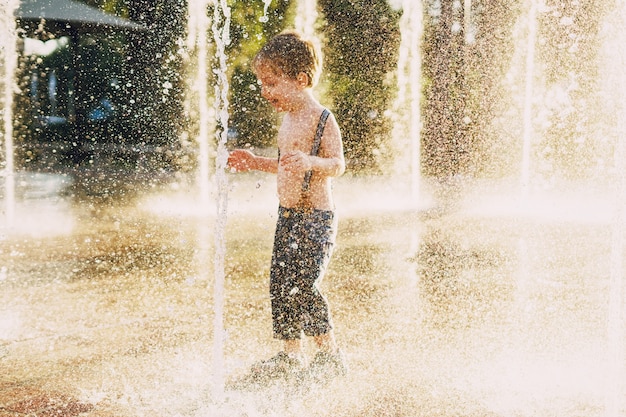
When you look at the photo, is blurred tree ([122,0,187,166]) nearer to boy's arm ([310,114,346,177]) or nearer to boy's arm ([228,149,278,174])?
boy's arm ([228,149,278,174])

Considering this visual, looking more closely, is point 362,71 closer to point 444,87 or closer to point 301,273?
point 444,87

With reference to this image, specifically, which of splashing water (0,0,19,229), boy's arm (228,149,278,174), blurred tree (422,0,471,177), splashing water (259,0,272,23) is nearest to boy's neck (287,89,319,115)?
boy's arm (228,149,278,174)

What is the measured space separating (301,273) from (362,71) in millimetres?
13996

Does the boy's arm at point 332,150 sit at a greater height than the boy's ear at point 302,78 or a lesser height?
lesser

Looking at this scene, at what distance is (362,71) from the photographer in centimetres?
Result: 1595

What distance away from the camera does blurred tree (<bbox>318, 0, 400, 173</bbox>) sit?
14.8 metres

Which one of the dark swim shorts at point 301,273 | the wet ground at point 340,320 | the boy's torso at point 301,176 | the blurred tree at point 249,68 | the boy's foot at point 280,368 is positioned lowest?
the wet ground at point 340,320

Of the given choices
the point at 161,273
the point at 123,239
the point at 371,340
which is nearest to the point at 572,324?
the point at 371,340

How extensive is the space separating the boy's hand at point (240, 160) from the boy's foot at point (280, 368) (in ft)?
2.05

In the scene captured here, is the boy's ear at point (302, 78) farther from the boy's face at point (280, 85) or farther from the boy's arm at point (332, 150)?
the boy's arm at point (332, 150)

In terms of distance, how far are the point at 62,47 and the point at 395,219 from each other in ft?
58.9

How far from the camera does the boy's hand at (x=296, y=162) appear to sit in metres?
2.17

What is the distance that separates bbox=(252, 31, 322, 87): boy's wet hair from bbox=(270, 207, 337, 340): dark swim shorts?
1.50ft

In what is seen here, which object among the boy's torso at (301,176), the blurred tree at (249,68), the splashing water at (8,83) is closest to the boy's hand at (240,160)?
the boy's torso at (301,176)
